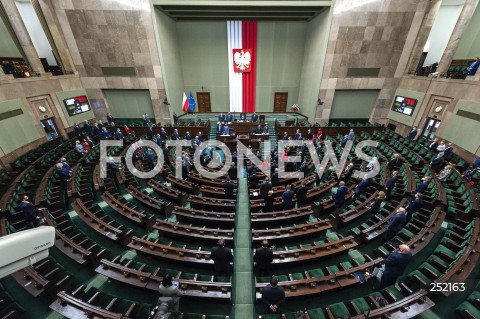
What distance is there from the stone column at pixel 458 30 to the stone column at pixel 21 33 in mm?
23974

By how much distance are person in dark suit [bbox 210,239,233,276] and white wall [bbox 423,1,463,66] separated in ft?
70.9

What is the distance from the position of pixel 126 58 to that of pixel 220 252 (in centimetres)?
1586

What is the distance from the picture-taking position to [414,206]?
18.0ft

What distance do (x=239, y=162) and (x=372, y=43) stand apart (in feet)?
42.5

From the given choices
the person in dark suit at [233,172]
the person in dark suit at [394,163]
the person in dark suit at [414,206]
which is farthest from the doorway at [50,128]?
the person in dark suit at [394,163]

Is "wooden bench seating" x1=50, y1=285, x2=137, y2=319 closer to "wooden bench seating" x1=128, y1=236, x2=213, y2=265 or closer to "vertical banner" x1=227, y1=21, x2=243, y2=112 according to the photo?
"wooden bench seating" x1=128, y1=236, x2=213, y2=265

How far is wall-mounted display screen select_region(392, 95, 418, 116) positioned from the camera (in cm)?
1333

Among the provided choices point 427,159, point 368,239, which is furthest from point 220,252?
point 427,159

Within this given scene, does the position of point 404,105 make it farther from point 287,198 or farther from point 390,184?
point 287,198

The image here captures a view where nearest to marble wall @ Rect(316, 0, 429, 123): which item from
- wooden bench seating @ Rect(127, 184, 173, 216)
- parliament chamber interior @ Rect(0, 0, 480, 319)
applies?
parliament chamber interior @ Rect(0, 0, 480, 319)

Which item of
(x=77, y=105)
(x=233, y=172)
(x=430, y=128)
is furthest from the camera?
(x=77, y=105)

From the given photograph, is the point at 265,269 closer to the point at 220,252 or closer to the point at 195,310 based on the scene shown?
the point at 220,252

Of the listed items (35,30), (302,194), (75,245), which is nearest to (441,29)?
(302,194)

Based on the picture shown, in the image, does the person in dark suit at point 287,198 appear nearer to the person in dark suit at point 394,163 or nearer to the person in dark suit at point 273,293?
the person in dark suit at point 273,293
